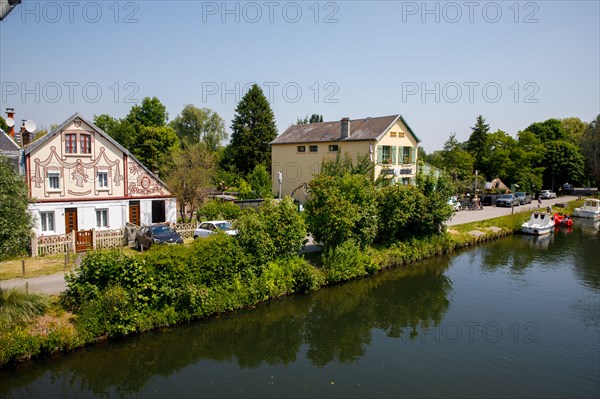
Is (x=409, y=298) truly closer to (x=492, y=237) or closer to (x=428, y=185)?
(x=428, y=185)

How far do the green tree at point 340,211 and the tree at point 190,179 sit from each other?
11420 mm

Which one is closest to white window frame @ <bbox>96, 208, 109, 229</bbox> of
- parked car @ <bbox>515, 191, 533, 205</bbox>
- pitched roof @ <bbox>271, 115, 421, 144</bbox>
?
pitched roof @ <bbox>271, 115, 421, 144</bbox>

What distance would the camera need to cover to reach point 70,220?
27.3 meters

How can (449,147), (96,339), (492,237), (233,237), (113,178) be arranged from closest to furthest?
1. (96,339)
2. (233,237)
3. (113,178)
4. (492,237)
5. (449,147)

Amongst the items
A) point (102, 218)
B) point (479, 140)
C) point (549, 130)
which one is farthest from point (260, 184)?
point (549, 130)

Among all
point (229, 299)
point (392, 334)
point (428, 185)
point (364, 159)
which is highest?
point (364, 159)

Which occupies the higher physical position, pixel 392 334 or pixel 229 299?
pixel 229 299

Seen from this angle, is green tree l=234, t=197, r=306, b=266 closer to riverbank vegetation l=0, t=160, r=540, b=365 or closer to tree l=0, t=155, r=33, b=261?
riverbank vegetation l=0, t=160, r=540, b=365

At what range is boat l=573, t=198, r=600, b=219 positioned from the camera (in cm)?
4934

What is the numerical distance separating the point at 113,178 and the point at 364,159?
1802cm

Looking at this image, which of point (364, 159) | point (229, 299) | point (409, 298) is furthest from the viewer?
point (364, 159)

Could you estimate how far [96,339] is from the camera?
1515 centimetres

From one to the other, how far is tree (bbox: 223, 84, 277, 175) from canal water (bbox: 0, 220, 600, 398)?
116ft

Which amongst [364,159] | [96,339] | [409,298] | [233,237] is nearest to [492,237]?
[364,159]
